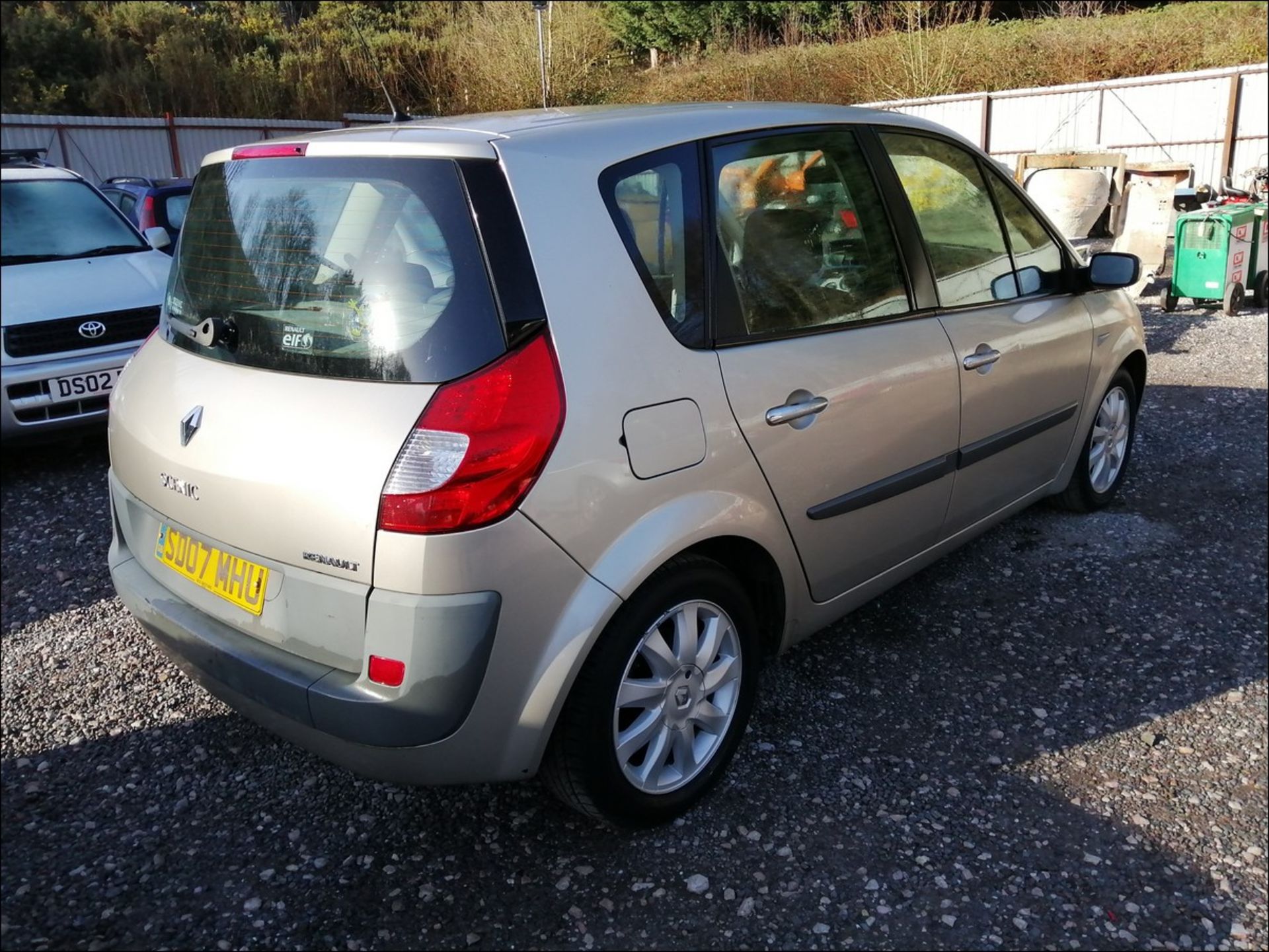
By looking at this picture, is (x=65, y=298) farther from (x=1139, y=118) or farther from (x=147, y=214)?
(x=1139, y=118)

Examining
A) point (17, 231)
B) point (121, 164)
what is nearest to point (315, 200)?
point (17, 231)

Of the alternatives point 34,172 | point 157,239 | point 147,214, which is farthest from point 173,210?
point 157,239

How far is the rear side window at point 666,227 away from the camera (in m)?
2.40

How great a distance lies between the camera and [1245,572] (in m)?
4.11

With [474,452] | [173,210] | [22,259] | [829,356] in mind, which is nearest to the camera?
[474,452]

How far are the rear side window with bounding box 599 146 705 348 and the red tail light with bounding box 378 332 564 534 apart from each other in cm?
46

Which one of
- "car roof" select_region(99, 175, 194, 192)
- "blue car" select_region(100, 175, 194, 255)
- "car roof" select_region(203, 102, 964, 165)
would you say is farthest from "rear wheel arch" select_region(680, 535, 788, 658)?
"car roof" select_region(99, 175, 194, 192)

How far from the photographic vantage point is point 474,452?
2.06 m

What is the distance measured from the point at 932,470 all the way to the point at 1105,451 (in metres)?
1.83

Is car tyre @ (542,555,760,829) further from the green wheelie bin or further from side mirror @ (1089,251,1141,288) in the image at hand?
the green wheelie bin

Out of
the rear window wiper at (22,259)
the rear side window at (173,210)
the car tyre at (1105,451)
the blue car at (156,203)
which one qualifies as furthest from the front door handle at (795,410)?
the rear side window at (173,210)

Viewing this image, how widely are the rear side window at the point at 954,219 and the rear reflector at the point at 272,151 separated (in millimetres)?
1814

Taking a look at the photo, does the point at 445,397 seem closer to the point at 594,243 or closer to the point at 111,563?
the point at 594,243

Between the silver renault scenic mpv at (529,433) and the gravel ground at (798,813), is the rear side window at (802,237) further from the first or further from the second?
the gravel ground at (798,813)
